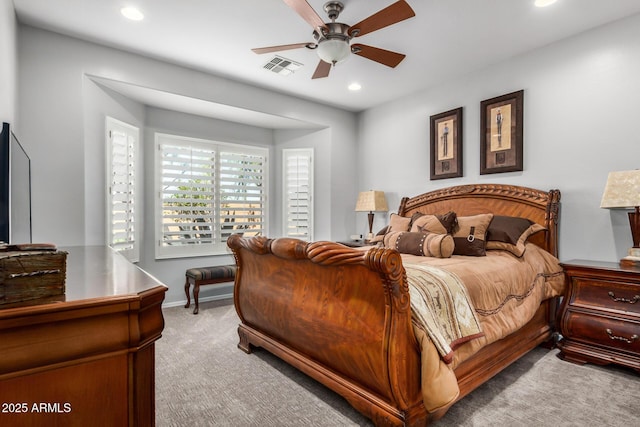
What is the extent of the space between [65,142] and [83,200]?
1.86 feet

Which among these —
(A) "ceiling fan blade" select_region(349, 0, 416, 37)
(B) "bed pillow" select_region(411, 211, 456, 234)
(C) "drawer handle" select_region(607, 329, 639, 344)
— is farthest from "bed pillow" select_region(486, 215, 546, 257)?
(A) "ceiling fan blade" select_region(349, 0, 416, 37)

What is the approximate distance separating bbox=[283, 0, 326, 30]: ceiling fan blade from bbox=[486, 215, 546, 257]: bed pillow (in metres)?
2.40

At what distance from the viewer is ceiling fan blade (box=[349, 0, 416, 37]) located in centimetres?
213

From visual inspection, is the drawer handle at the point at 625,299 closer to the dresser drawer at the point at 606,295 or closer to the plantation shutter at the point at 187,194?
the dresser drawer at the point at 606,295

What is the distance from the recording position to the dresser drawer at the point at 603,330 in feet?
7.89

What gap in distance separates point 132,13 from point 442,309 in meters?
3.32

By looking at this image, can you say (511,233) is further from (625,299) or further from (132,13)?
(132,13)

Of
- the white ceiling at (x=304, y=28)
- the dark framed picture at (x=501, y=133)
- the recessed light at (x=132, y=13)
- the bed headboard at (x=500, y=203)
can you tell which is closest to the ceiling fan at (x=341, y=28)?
the white ceiling at (x=304, y=28)

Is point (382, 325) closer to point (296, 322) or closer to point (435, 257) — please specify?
point (296, 322)

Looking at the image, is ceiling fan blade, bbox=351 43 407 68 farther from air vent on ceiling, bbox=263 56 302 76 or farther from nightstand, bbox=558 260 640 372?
nightstand, bbox=558 260 640 372

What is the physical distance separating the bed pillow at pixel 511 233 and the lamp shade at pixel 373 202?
5.63 ft

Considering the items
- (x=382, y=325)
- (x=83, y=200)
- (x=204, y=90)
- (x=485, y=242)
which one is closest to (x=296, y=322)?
(x=382, y=325)

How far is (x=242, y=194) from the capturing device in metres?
5.15

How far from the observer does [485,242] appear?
3174mm
